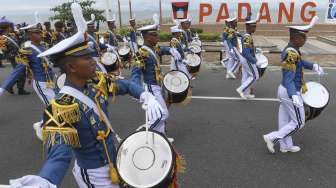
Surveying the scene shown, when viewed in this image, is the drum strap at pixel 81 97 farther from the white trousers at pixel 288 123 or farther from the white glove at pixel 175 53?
the white glove at pixel 175 53

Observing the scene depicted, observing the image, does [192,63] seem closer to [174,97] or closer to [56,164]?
[174,97]

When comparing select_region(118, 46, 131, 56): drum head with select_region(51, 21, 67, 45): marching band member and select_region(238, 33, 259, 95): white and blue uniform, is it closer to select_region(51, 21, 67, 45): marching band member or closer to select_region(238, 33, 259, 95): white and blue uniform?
select_region(51, 21, 67, 45): marching band member

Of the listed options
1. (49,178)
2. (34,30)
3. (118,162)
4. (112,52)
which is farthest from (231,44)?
(49,178)

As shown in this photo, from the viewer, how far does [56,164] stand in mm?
2309

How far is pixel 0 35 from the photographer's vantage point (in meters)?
9.87

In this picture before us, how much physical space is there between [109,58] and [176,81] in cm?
457

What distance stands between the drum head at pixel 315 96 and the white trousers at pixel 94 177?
348 centimetres

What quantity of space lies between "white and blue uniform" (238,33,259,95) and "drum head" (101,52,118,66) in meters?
3.69

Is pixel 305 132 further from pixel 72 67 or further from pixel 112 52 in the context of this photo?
pixel 112 52

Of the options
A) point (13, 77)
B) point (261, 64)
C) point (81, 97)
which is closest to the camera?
point (81, 97)

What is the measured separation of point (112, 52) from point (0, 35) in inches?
121

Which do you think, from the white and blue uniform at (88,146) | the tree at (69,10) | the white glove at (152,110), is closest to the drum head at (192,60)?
the white and blue uniform at (88,146)

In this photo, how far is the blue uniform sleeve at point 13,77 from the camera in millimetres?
5328

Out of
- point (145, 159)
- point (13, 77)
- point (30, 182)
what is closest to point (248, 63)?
point (13, 77)
